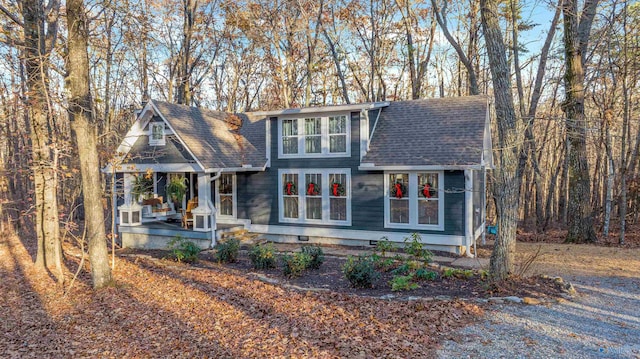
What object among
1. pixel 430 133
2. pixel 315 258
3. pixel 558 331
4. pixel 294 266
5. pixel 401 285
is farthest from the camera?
pixel 430 133

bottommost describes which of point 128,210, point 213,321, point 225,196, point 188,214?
point 213,321

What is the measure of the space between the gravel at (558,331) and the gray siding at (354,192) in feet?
14.9

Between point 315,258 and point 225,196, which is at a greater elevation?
point 225,196

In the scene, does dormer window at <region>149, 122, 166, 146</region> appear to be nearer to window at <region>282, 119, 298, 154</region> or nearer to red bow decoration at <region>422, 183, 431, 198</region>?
window at <region>282, 119, 298, 154</region>

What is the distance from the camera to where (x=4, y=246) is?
14422 mm

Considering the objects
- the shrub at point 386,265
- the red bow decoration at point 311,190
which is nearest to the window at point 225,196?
the red bow decoration at point 311,190

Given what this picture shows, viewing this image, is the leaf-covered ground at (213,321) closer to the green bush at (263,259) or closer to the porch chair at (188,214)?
the green bush at (263,259)

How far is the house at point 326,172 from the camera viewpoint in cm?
1223

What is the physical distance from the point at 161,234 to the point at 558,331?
39.5ft

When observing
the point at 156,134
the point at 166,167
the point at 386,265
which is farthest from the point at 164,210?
the point at 386,265

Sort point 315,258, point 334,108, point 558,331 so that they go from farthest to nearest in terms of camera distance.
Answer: point 334,108
point 315,258
point 558,331

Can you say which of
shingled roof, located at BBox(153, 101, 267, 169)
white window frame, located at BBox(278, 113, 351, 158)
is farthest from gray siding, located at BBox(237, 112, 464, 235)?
shingled roof, located at BBox(153, 101, 267, 169)

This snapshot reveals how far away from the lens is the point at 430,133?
12.9 meters

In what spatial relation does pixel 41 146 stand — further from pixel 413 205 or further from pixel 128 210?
pixel 413 205
